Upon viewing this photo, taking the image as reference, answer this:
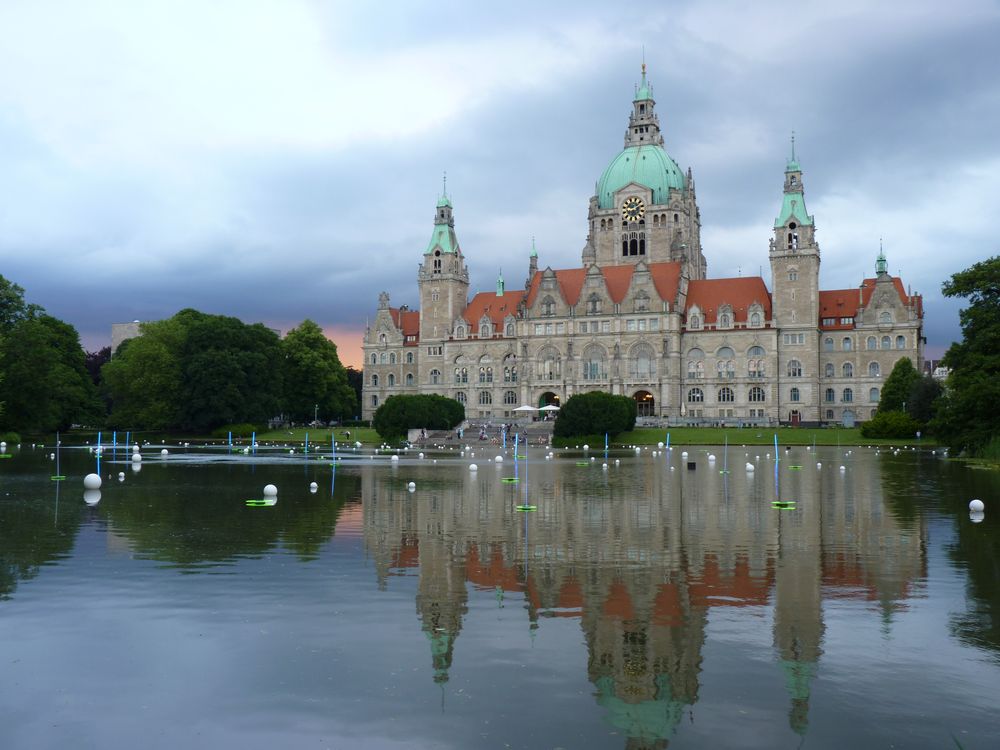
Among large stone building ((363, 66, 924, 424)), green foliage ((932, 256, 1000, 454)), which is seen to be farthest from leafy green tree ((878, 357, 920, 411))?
green foliage ((932, 256, 1000, 454))

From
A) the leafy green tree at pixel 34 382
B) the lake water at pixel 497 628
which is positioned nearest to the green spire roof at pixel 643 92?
the leafy green tree at pixel 34 382

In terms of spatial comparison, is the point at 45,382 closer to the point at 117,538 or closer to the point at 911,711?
the point at 117,538

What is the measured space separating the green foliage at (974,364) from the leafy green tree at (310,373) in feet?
259

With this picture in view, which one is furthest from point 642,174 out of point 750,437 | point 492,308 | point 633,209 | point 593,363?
point 750,437

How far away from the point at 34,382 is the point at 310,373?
43423 millimetres

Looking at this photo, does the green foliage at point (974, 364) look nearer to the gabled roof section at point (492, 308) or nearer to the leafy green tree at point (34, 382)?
the leafy green tree at point (34, 382)

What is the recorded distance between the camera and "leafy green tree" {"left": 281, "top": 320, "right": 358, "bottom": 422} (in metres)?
122

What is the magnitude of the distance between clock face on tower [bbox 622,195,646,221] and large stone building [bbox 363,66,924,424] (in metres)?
0.13

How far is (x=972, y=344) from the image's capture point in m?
57.1

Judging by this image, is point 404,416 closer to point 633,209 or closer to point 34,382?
point 34,382

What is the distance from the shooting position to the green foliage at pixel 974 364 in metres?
54.8

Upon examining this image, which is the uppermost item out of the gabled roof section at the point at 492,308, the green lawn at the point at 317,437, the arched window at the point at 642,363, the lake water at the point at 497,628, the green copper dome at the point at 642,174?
the green copper dome at the point at 642,174

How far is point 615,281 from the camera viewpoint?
123m

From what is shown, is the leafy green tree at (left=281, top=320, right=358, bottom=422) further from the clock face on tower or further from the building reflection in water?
the building reflection in water
